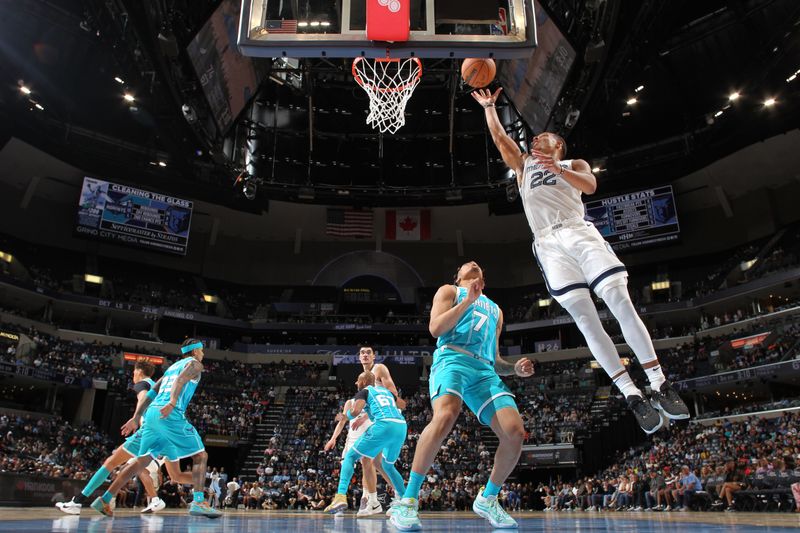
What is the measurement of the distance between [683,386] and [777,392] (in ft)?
13.8

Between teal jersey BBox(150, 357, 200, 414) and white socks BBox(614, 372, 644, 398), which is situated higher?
teal jersey BBox(150, 357, 200, 414)

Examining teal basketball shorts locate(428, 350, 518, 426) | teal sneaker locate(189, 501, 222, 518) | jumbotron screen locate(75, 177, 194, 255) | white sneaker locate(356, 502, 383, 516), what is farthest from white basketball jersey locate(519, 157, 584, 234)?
jumbotron screen locate(75, 177, 194, 255)

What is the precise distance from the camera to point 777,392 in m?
27.1

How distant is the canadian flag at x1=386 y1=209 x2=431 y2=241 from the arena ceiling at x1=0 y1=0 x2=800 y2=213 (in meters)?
2.66

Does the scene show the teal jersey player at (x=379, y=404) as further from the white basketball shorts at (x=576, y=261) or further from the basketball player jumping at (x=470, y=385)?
the white basketball shorts at (x=576, y=261)

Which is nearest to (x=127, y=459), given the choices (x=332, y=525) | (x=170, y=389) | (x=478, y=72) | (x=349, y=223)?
(x=170, y=389)

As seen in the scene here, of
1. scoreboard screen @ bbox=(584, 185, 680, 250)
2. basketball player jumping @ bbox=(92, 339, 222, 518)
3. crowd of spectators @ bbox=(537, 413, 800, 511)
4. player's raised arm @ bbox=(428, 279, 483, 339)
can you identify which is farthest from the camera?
scoreboard screen @ bbox=(584, 185, 680, 250)

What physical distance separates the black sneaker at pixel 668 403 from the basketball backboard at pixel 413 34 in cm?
406

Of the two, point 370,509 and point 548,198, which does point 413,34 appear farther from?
point 370,509

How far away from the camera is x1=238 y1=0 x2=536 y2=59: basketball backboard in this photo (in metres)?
6.77

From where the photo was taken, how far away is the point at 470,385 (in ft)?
15.9

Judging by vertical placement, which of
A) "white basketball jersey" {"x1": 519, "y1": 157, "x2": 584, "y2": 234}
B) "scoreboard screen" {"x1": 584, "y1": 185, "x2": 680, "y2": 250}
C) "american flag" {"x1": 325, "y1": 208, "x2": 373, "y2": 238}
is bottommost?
"white basketball jersey" {"x1": 519, "y1": 157, "x2": 584, "y2": 234}

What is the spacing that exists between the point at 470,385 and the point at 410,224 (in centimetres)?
3283

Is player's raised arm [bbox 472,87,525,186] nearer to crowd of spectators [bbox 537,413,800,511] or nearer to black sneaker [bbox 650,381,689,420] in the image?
black sneaker [bbox 650,381,689,420]
